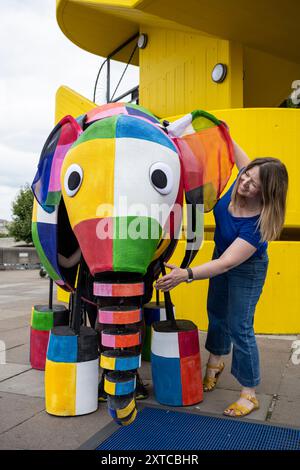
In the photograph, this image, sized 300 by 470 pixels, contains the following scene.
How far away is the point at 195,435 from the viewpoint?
8.13 feet

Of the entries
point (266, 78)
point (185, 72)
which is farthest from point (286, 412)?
point (266, 78)


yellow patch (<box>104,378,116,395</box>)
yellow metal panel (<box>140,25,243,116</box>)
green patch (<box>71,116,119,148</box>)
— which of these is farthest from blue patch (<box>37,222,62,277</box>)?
yellow metal panel (<box>140,25,243,116</box>)

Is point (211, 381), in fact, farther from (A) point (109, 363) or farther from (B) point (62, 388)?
(A) point (109, 363)

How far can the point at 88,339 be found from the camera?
9.13 ft

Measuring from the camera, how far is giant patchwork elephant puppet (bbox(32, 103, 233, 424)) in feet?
7.50

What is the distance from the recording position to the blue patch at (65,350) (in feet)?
8.96

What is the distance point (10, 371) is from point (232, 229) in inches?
91.1

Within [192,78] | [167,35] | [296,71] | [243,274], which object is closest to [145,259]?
[243,274]

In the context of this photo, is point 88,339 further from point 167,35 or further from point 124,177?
point 167,35

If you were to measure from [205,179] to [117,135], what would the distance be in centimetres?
69

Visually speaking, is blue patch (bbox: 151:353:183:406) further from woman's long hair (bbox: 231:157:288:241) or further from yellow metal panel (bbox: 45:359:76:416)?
woman's long hair (bbox: 231:157:288:241)

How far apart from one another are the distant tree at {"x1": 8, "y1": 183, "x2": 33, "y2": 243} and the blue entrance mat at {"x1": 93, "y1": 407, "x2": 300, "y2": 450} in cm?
3299

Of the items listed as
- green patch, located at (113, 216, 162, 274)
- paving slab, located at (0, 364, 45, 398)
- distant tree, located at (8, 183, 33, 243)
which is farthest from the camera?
distant tree, located at (8, 183, 33, 243)

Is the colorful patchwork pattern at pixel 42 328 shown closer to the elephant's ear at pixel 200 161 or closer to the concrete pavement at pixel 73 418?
the concrete pavement at pixel 73 418
